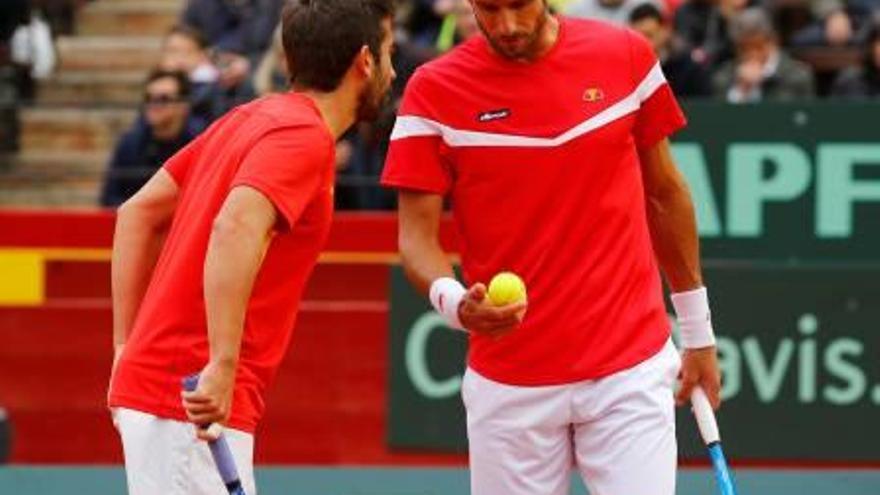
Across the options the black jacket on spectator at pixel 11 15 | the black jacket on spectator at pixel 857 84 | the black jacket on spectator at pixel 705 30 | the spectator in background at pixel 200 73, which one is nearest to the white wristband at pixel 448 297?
the spectator in background at pixel 200 73

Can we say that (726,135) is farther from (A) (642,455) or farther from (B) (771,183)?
(A) (642,455)

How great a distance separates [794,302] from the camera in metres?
11.7

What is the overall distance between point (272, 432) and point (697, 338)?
5.51 meters

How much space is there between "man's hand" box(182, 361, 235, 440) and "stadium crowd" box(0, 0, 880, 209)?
6712mm

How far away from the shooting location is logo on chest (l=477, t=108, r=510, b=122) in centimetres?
641

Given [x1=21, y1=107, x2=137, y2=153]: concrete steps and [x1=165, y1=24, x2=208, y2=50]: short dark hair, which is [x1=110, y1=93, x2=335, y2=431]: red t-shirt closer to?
[x1=165, y1=24, x2=208, y2=50]: short dark hair

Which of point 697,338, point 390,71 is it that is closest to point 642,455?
point 697,338

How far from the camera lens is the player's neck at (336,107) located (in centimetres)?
590

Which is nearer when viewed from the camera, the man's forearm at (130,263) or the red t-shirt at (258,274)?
the red t-shirt at (258,274)

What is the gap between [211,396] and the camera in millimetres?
5492

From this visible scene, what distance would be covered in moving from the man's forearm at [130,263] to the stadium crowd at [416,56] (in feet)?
20.4

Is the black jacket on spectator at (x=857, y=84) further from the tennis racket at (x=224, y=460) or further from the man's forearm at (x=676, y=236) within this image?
the tennis racket at (x=224, y=460)

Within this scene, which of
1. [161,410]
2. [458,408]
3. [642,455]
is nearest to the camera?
[161,410]

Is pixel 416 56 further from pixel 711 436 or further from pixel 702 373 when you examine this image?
pixel 711 436
